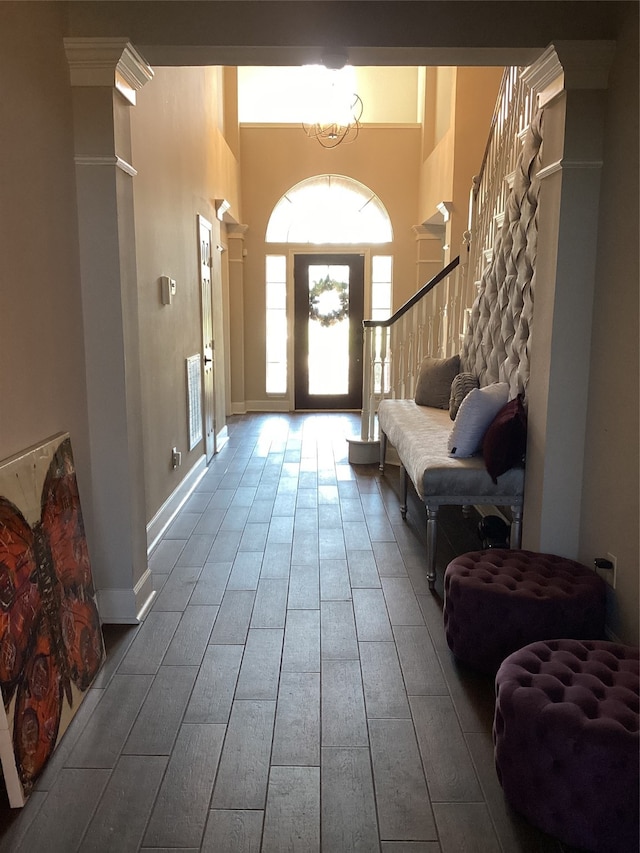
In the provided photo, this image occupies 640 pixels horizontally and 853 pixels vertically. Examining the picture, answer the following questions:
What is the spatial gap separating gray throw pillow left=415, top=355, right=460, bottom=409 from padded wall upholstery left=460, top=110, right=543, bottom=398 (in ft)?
2.06

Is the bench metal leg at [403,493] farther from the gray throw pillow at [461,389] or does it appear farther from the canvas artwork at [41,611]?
the canvas artwork at [41,611]

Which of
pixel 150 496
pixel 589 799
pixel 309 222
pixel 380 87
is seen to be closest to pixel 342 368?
pixel 309 222

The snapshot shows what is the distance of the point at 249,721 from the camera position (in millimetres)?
2289

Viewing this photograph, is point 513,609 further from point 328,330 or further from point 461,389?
point 328,330

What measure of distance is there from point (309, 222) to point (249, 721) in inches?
303

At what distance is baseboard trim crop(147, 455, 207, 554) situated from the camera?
3.97 m

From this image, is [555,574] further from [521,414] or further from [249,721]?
[249,721]

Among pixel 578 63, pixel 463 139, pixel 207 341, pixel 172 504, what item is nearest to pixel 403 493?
pixel 172 504

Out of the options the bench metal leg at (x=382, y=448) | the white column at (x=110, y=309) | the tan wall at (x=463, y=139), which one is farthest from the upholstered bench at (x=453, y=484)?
the tan wall at (x=463, y=139)

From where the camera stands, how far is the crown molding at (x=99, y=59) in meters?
2.59

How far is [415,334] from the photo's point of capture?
596 centimetres

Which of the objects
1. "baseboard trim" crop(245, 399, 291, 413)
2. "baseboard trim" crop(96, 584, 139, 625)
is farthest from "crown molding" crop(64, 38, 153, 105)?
"baseboard trim" crop(245, 399, 291, 413)

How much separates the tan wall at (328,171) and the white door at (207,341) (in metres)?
2.74

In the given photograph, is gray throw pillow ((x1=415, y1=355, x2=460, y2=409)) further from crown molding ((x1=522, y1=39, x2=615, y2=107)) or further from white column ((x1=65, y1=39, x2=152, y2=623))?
white column ((x1=65, y1=39, x2=152, y2=623))
